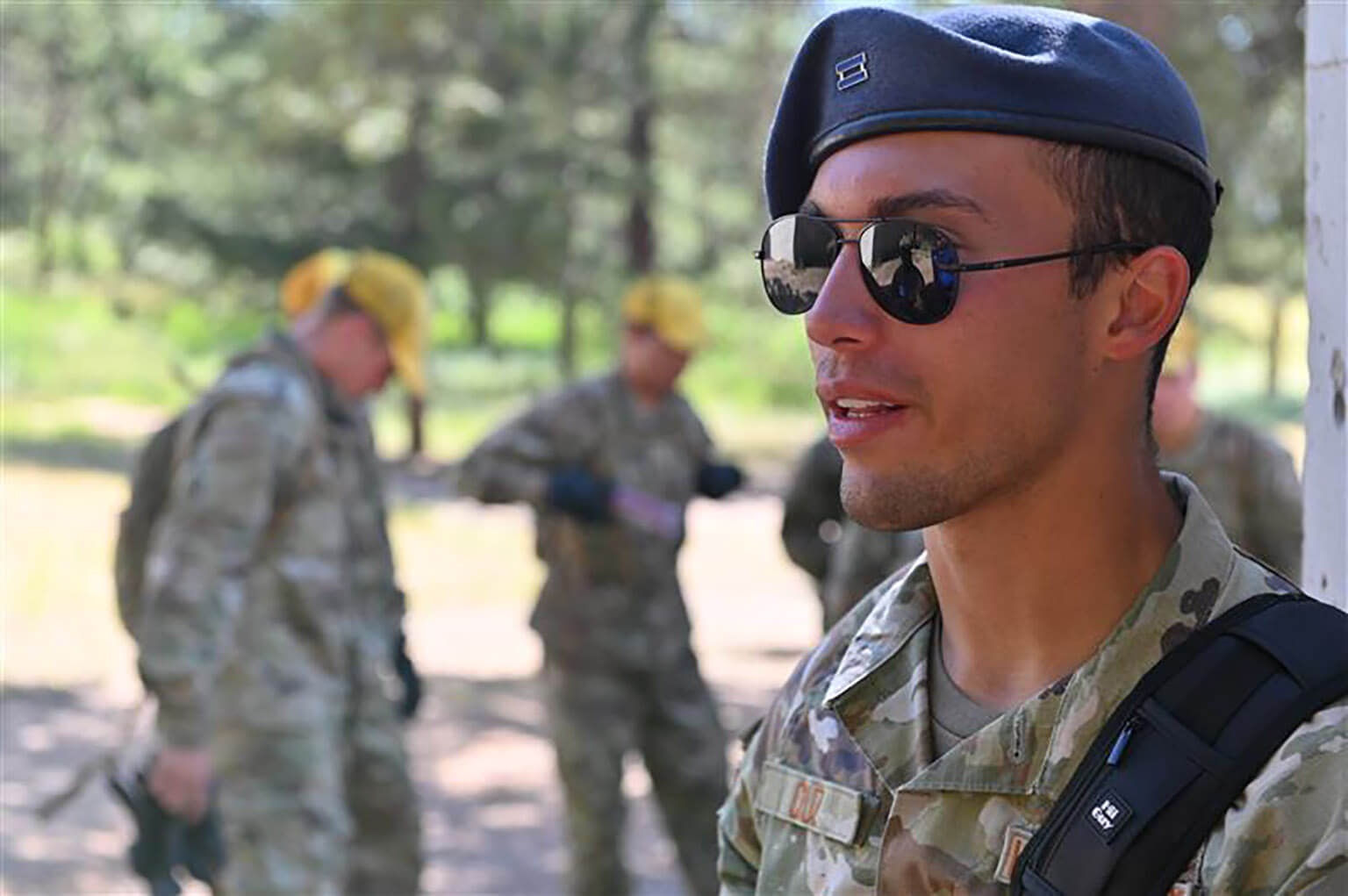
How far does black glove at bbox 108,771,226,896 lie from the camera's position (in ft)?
→ 14.3

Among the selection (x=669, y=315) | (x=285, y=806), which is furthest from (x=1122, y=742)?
(x=669, y=315)

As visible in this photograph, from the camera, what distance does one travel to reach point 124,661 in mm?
11102

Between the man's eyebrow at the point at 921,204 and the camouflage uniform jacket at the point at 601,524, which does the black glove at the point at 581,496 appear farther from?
the man's eyebrow at the point at 921,204

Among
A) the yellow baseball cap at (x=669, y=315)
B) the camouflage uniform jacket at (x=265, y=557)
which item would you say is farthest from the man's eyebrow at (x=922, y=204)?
the yellow baseball cap at (x=669, y=315)

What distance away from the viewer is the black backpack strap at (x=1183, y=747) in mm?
1396

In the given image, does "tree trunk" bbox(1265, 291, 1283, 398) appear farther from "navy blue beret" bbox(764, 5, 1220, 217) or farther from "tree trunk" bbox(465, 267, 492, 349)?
"navy blue beret" bbox(764, 5, 1220, 217)

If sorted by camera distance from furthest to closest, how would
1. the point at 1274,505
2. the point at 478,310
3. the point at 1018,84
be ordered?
1. the point at 478,310
2. the point at 1274,505
3. the point at 1018,84

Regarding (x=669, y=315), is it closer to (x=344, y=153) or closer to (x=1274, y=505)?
(x=1274, y=505)

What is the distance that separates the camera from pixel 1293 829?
4.46ft

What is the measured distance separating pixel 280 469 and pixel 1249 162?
19.5ft

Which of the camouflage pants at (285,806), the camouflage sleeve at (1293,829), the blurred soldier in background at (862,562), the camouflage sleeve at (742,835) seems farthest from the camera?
the blurred soldier in background at (862,562)

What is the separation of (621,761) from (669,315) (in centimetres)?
153

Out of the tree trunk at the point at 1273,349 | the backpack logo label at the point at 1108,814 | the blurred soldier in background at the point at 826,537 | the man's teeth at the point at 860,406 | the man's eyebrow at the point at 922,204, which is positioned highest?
the man's eyebrow at the point at 922,204

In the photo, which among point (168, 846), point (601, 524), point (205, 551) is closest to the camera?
point (168, 846)
